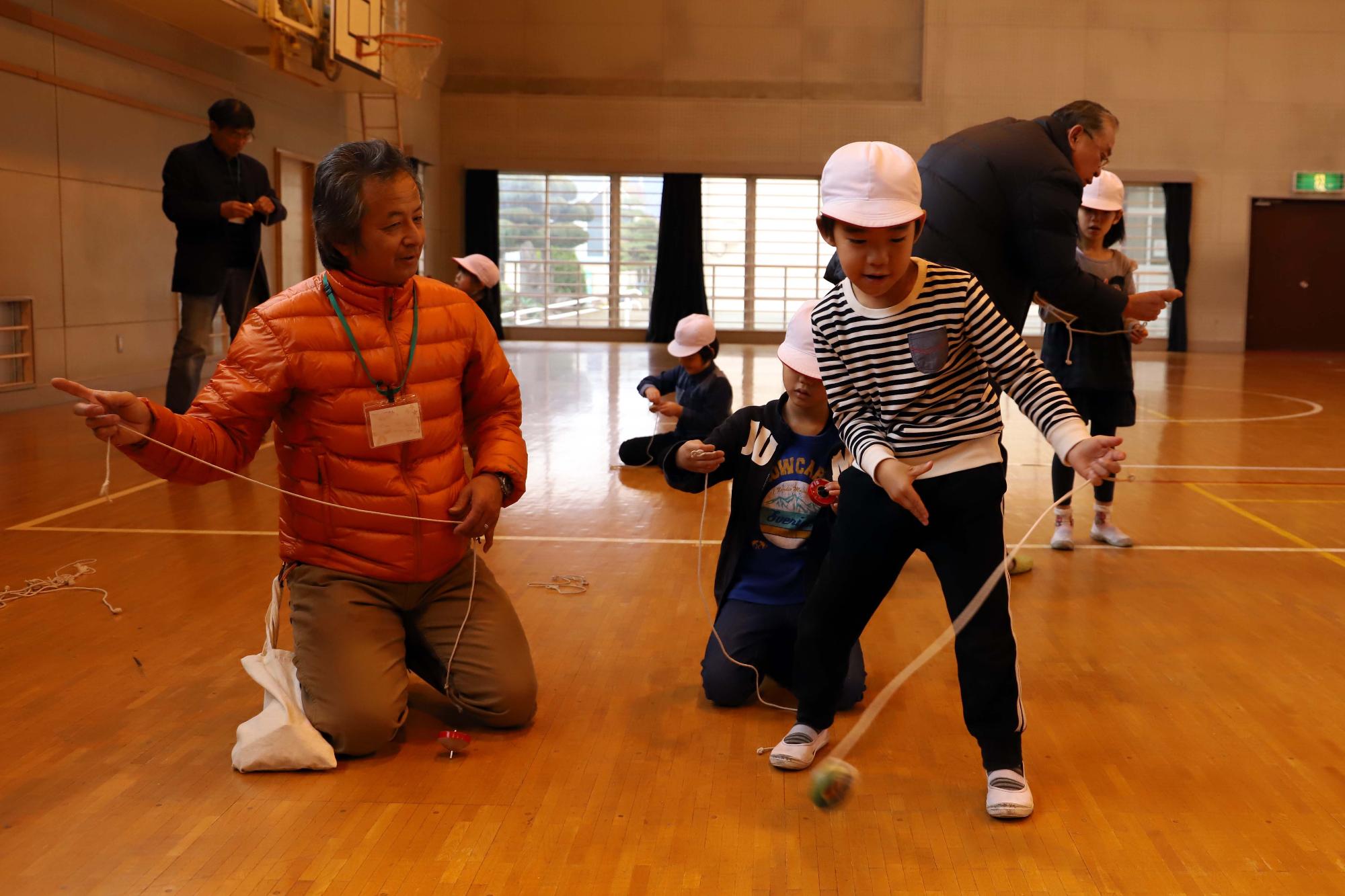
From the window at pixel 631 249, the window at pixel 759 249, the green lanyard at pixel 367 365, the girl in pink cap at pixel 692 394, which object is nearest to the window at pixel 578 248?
the window at pixel 631 249

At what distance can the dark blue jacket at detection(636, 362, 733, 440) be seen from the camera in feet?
19.4

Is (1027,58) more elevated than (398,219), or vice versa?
(1027,58)

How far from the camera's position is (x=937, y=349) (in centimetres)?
216

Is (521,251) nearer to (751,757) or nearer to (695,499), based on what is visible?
(695,499)

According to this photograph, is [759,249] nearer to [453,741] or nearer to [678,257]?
[678,257]

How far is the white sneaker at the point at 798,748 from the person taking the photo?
247 cm

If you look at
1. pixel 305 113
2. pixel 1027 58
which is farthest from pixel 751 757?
pixel 1027 58

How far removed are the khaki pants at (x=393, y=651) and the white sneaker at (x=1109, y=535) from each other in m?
2.50

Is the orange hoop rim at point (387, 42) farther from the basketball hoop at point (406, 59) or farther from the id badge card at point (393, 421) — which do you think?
the id badge card at point (393, 421)

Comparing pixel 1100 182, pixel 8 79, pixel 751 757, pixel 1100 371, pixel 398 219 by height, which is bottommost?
pixel 751 757

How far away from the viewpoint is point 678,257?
16453 millimetres

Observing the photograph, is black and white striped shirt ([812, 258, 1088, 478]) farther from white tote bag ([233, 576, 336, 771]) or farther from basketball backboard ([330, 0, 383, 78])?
basketball backboard ([330, 0, 383, 78])

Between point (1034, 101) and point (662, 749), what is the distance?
581 inches

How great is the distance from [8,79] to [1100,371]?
6.92 metres
